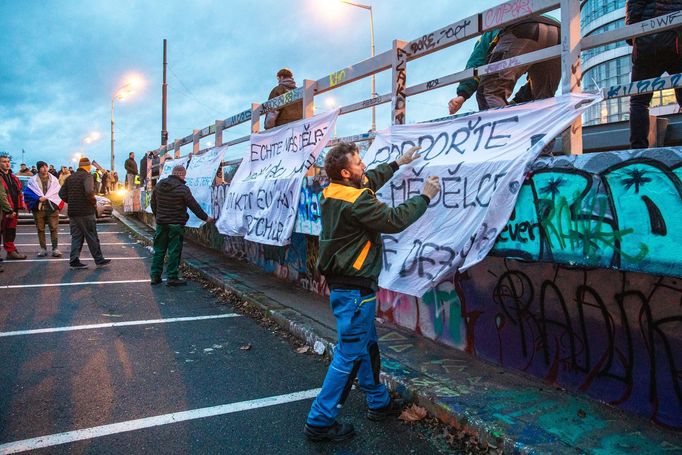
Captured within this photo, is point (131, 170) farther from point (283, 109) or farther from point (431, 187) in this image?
point (431, 187)

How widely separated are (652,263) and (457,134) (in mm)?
1785

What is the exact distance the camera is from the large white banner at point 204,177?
905cm

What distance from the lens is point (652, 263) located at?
2514mm

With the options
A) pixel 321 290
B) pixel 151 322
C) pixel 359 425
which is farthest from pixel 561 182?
pixel 151 322

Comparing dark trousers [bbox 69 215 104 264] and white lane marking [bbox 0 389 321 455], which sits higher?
dark trousers [bbox 69 215 104 264]

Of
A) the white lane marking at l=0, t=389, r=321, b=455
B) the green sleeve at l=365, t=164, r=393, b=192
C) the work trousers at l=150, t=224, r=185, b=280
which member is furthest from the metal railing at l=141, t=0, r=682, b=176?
the work trousers at l=150, t=224, r=185, b=280

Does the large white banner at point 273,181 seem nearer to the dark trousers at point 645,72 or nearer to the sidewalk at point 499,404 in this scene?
the sidewalk at point 499,404

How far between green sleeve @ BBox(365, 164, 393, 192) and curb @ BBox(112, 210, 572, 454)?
57.8 inches

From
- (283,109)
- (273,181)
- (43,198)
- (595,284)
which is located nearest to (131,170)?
(43,198)

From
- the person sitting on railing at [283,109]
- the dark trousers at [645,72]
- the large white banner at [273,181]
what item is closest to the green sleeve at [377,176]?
the dark trousers at [645,72]

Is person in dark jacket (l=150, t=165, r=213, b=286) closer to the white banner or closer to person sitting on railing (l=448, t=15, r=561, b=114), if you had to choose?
the white banner

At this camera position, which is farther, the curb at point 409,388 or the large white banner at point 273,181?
the large white banner at point 273,181

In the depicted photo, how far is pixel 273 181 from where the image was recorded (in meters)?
6.52

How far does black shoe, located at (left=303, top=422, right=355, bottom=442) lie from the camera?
299 centimetres
